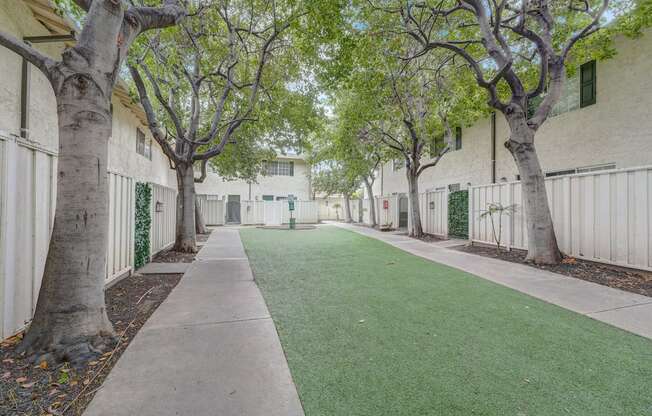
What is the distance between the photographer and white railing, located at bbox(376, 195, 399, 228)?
16.5 metres

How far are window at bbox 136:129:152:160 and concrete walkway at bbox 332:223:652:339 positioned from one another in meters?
12.4

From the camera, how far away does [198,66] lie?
8.30 m

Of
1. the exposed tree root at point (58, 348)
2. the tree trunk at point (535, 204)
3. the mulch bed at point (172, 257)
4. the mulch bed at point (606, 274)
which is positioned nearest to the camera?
the exposed tree root at point (58, 348)

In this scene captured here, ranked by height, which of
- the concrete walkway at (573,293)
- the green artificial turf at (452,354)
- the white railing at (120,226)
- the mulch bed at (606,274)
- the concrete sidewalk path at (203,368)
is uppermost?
the white railing at (120,226)

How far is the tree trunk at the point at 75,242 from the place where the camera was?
2.55 m

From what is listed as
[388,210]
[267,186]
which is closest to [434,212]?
[388,210]

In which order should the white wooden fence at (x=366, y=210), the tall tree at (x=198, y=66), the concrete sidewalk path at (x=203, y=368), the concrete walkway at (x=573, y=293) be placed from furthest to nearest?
the white wooden fence at (x=366, y=210)
the tall tree at (x=198, y=66)
the concrete walkway at (x=573, y=293)
the concrete sidewalk path at (x=203, y=368)

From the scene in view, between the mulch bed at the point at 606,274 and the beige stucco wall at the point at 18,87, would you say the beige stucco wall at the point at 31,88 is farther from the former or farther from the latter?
the mulch bed at the point at 606,274

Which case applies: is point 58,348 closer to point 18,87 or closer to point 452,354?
point 452,354

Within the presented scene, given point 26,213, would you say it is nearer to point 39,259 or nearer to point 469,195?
point 39,259

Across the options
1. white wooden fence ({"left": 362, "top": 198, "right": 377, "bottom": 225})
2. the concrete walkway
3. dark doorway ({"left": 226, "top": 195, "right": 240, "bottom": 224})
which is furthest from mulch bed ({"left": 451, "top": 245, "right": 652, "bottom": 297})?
dark doorway ({"left": 226, "top": 195, "right": 240, "bottom": 224})

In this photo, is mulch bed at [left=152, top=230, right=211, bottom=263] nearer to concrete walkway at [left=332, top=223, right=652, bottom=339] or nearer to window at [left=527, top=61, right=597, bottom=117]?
concrete walkway at [left=332, top=223, right=652, bottom=339]

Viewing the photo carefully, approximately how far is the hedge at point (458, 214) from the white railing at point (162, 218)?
32.2 feet

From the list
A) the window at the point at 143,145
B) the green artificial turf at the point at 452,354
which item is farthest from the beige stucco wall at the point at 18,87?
the window at the point at 143,145
